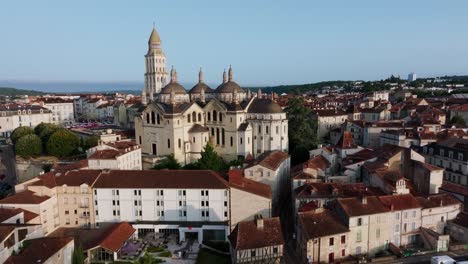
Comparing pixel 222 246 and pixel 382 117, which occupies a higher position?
pixel 382 117

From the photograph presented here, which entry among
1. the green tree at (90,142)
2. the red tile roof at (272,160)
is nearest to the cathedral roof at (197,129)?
the red tile roof at (272,160)

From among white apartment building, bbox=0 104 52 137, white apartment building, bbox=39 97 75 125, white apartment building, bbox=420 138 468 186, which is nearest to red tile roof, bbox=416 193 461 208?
white apartment building, bbox=420 138 468 186

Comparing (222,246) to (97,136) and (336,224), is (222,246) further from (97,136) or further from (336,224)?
(97,136)

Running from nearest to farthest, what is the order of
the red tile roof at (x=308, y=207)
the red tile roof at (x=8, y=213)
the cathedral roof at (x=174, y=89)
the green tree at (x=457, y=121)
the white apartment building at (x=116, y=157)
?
the red tile roof at (x=8, y=213), the red tile roof at (x=308, y=207), the white apartment building at (x=116, y=157), the cathedral roof at (x=174, y=89), the green tree at (x=457, y=121)

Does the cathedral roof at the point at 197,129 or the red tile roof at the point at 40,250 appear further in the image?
the cathedral roof at the point at 197,129

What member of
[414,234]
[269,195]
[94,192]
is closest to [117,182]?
[94,192]

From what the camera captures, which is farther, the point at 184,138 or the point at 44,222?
the point at 184,138

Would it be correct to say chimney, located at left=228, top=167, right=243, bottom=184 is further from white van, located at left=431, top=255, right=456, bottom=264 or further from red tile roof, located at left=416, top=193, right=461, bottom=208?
white van, located at left=431, top=255, right=456, bottom=264

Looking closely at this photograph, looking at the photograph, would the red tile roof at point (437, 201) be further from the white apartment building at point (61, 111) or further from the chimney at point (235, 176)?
the white apartment building at point (61, 111)
